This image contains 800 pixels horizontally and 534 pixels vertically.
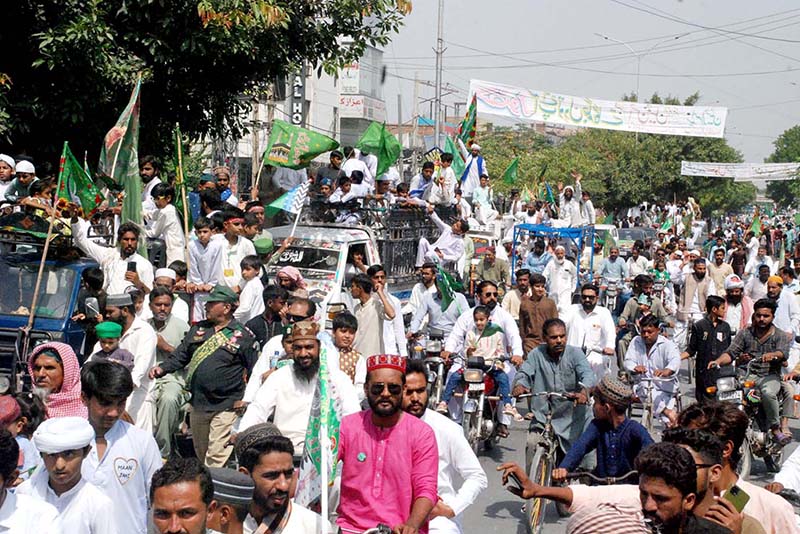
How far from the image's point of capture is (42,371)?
21.2 feet

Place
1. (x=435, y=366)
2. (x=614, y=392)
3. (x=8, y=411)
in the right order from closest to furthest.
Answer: (x=8, y=411), (x=614, y=392), (x=435, y=366)

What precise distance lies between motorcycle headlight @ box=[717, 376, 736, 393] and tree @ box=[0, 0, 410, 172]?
7.20 metres

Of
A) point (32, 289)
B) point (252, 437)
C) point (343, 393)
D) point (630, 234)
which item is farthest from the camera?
point (630, 234)

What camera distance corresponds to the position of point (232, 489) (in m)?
4.38

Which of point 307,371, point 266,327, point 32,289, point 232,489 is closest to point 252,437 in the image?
point 232,489

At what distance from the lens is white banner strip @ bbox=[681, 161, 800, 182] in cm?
6091

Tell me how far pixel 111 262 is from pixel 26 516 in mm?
6536

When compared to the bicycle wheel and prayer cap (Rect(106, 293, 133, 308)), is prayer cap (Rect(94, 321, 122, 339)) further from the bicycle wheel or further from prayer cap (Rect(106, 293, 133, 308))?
the bicycle wheel

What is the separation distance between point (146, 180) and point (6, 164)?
1831mm

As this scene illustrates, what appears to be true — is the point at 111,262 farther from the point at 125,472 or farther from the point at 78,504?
the point at 78,504

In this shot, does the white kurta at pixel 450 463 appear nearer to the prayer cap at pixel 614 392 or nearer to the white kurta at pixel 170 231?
the prayer cap at pixel 614 392

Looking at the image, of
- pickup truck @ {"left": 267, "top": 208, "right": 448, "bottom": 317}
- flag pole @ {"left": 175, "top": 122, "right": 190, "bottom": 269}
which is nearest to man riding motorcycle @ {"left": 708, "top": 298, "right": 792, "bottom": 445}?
pickup truck @ {"left": 267, "top": 208, "right": 448, "bottom": 317}

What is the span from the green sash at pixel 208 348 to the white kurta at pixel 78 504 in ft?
11.7

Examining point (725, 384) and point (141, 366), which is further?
point (725, 384)
